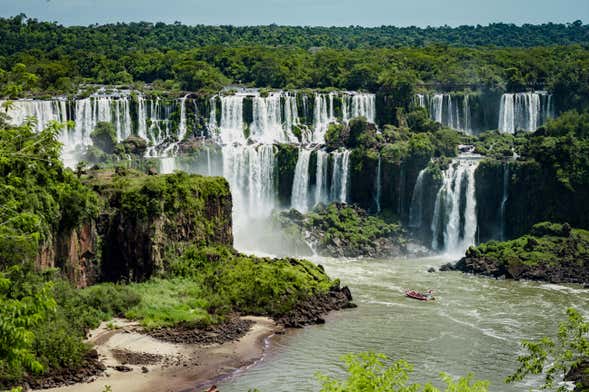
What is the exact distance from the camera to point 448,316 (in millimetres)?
51312

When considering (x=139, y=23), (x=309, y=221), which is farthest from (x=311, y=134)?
(x=139, y=23)

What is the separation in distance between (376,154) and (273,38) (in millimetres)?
83043

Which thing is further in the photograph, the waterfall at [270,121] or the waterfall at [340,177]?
the waterfall at [270,121]

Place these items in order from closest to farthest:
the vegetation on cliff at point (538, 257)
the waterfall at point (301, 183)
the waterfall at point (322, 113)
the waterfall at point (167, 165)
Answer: the vegetation on cliff at point (538, 257), the waterfall at point (167, 165), the waterfall at point (301, 183), the waterfall at point (322, 113)

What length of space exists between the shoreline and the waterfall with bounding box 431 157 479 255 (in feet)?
93.8

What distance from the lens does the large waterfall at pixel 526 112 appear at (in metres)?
88.6

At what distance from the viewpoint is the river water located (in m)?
41.6

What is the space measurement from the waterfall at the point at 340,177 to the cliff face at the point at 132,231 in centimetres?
2335

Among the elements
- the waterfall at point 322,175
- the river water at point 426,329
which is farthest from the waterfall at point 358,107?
the river water at point 426,329

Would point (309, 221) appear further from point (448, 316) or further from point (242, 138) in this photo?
point (448, 316)

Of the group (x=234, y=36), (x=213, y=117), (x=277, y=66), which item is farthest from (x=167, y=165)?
(x=234, y=36)

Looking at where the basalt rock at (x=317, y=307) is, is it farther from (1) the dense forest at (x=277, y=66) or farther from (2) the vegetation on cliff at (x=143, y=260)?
(1) the dense forest at (x=277, y=66)

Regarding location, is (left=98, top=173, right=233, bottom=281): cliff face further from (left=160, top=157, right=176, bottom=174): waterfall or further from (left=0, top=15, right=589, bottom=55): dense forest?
(left=0, top=15, right=589, bottom=55): dense forest

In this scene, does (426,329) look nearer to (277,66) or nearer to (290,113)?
(290,113)
